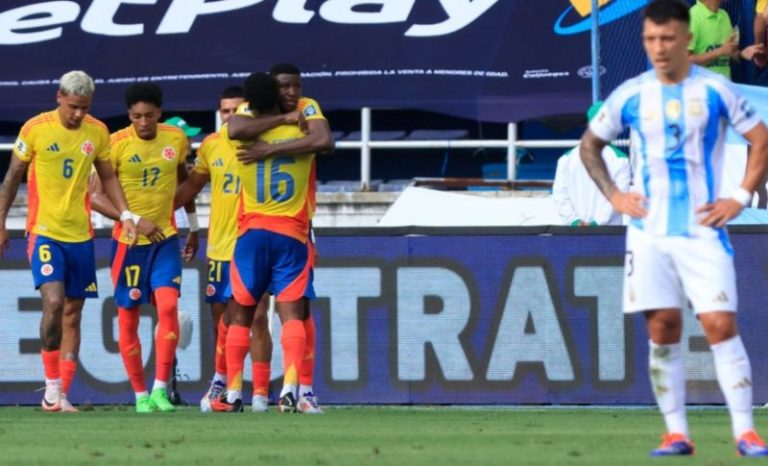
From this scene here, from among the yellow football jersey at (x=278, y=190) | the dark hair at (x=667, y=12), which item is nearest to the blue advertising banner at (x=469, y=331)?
the yellow football jersey at (x=278, y=190)

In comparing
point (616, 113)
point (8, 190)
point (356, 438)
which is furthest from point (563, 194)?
point (616, 113)

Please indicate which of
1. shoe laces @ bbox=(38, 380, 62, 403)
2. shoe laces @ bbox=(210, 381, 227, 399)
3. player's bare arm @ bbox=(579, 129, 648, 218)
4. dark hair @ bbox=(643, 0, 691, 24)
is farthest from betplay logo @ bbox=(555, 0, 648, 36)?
dark hair @ bbox=(643, 0, 691, 24)

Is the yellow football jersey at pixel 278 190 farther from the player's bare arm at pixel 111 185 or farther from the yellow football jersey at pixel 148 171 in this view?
the yellow football jersey at pixel 148 171

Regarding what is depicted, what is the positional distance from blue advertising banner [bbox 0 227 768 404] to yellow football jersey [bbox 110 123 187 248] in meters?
1.46

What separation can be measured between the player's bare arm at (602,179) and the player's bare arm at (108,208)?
4.95 m

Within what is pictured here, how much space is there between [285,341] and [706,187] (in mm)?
4420

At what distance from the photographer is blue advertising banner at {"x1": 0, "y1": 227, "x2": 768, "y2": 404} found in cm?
1439

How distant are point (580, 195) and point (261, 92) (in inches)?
171

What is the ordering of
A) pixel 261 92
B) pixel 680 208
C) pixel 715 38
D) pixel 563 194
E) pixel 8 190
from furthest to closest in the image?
pixel 715 38, pixel 563 194, pixel 8 190, pixel 261 92, pixel 680 208

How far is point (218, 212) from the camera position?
13.8m

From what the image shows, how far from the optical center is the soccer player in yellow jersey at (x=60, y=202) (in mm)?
12875

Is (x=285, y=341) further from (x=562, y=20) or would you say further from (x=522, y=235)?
(x=562, y=20)

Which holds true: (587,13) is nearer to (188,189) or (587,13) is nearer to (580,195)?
(580,195)

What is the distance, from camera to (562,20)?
728 inches
